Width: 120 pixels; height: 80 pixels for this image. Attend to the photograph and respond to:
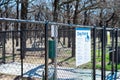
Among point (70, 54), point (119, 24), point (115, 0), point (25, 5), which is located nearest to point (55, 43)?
point (70, 54)

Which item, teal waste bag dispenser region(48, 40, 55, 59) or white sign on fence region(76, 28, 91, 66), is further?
white sign on fence region(76, 28, 91, 66)

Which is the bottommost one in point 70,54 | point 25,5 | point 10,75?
point 10,75

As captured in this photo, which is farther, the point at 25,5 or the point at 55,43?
the point at 25,5

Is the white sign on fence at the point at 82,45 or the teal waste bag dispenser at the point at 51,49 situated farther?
the white sign on fence at the point at 82,45

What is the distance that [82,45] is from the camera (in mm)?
7117

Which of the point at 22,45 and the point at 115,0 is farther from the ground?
the point at 115,0

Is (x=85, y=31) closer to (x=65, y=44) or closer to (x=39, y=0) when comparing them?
(x=65, y=44)

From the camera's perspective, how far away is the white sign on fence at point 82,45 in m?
6.95

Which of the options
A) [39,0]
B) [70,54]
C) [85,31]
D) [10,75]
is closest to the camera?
[85,31]

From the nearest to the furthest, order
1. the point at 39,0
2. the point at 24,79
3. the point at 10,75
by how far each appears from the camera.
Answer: the point at 24,79 < the point at 10,75 < the point at 39,0

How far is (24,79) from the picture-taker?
9.12 m

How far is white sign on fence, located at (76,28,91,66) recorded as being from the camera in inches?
274

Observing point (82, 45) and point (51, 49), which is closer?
point (51, 49)

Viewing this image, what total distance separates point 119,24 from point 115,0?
38604mm
